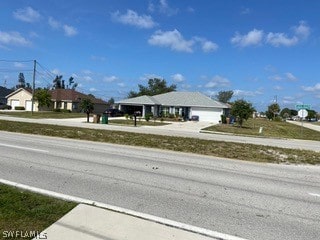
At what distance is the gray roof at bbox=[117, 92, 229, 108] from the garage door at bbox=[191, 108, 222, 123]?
784 millimetres

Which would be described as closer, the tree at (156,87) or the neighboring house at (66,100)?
the neighboring house at (66,100)

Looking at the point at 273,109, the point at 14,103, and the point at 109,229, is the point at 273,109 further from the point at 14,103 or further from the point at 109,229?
the point at 109,229

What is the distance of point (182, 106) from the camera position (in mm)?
57781

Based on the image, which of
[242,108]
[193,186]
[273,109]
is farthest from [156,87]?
[193,186]

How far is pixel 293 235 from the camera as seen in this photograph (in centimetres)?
511

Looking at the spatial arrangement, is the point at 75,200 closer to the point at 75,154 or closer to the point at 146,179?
the point at 146,179

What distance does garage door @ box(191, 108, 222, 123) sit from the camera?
54750 mm

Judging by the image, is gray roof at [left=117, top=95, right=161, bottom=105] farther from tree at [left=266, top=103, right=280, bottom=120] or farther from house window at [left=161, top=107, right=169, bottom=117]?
tree at [left=266, top=103, right=280, bottom=120]

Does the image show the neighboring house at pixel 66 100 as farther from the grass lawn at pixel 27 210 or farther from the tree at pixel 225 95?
the tree at pixel 225 95

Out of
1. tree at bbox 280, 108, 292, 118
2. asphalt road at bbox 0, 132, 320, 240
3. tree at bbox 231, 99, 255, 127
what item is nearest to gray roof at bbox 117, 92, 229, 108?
tree at bbox 231, 99, 255, 127

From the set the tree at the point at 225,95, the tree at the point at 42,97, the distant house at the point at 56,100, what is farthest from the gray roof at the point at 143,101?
the tree at the point at 225,95

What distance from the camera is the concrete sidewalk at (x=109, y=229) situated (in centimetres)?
458

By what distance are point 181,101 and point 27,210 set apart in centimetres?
5447

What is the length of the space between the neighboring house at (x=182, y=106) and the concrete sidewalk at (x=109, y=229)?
50.0 m
